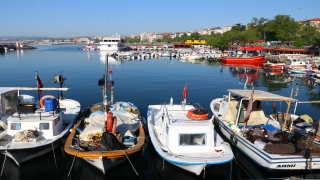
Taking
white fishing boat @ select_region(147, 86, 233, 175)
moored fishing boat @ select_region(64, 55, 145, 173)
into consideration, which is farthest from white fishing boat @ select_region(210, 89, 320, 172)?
moored fishing boat @ select_region(64, 55, 145, 173)

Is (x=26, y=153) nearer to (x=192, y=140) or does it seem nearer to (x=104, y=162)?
(x=104, y=162)

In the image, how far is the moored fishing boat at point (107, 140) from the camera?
1270 cm

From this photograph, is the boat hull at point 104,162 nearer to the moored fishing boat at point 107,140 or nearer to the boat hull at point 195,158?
the moored fishing boat at point 107,140

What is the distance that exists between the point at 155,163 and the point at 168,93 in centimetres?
1929

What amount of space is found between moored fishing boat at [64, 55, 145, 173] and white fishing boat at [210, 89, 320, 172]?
588 cm

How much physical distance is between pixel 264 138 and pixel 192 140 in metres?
4.54

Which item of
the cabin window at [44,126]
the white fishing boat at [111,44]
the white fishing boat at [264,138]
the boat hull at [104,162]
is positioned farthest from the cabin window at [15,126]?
the white fishing boat at [111,44]

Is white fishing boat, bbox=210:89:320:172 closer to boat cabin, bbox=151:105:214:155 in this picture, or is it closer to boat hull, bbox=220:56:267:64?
boat cabin, bbox=151:105:214:155

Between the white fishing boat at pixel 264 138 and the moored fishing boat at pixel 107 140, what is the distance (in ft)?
19.3

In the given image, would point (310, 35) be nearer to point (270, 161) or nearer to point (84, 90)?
point (84, 90)

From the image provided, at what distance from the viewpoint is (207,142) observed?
13102mm

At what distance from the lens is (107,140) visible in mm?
13234

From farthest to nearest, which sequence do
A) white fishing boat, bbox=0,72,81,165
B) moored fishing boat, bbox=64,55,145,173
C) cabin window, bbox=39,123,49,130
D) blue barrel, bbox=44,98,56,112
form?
blue barrel, bbox=44,98,56,112
cabin window, bbox=39,123,49,130
white fishing boat, bbox=0,72,81,165
moored fishing boat, bbox=64,55,145,173

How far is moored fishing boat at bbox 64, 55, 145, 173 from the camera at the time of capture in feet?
41.7
